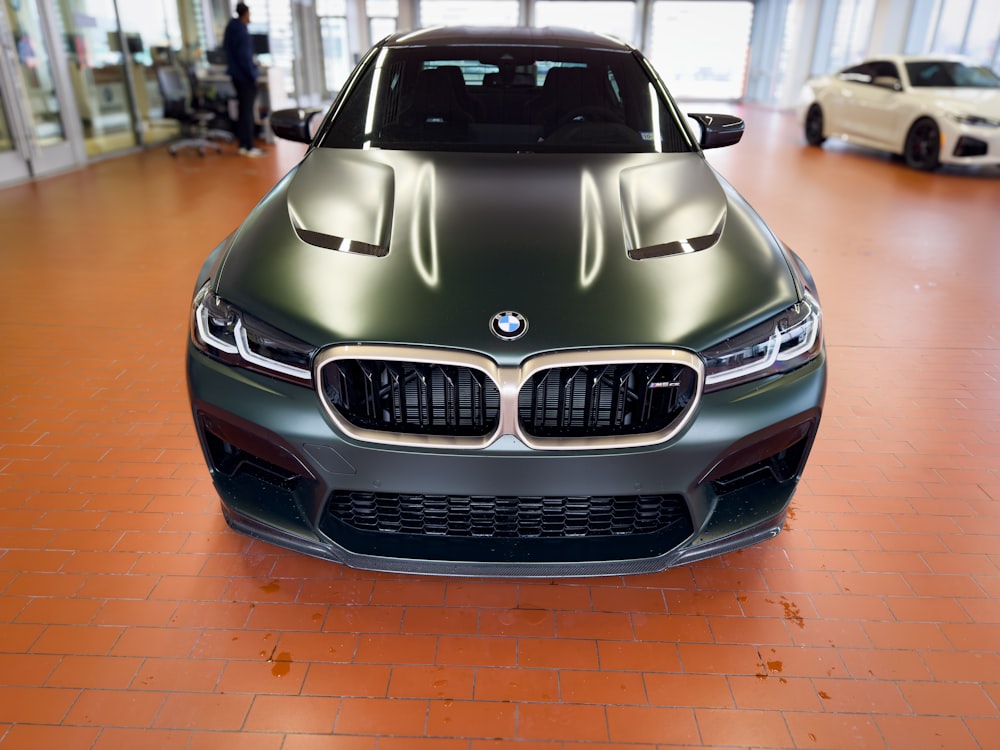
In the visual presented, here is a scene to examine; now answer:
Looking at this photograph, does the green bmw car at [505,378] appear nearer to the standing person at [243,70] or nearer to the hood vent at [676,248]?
the hood vent at [676,248]

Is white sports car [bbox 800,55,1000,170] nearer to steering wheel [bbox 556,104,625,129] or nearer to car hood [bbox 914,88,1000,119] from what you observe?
car hood [bbox 914,88,1000,119]

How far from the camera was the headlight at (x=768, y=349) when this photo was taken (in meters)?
1.55

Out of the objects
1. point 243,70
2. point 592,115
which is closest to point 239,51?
point 243,70

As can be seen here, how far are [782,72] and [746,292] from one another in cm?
1896

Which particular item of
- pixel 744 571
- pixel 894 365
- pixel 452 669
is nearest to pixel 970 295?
pixel 894 365

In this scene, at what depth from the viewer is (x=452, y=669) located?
164 cm

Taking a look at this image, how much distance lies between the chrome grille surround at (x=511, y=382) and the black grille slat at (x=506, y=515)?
157 millimetres

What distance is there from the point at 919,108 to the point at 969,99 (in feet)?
1.50

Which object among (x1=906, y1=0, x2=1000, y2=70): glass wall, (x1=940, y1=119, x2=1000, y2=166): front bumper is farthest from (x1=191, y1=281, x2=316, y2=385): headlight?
(x1=906, y1=0, x2=1000, y2=70): glass wall

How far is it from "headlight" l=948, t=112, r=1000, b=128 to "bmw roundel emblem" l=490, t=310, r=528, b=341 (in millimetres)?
7917

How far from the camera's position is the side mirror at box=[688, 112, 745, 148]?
8.80 ft

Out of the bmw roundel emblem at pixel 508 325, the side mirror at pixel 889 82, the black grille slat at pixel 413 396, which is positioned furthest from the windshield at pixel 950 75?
the black grille slat at pixel 413 396

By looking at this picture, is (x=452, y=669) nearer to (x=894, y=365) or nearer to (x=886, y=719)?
(x=886, y=719)

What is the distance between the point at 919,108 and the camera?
7938 mm
